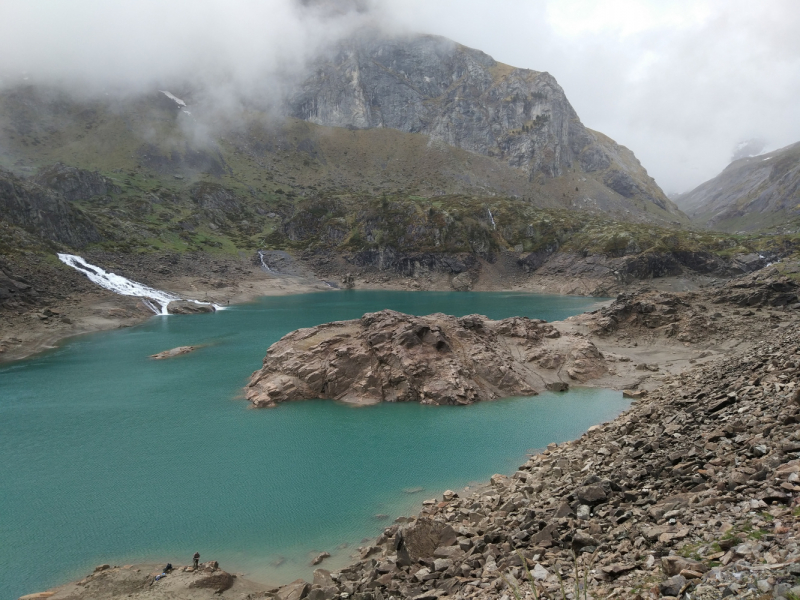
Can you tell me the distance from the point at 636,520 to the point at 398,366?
111 feet

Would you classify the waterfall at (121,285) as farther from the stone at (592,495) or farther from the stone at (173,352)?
the stone at (592,495)

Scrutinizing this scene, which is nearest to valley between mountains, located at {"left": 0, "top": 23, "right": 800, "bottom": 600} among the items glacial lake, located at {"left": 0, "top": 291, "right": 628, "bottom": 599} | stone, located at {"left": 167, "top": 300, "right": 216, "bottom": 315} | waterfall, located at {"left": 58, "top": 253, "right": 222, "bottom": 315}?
stone, located at {"left": 167, "top": 300, "right": 216, "bottom": 315}

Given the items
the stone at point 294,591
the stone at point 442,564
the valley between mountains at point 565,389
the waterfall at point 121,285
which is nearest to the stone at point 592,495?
the valley between mountains at point 565,389

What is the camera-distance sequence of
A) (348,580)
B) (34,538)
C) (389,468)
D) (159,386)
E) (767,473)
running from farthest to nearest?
(159,386) < (389,468) < (34,538) < (348,580) < (767,473)

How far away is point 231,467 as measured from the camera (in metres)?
33.1

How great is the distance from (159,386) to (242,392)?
38.0ft

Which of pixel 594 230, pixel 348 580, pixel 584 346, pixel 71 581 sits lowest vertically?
pixel 71 581

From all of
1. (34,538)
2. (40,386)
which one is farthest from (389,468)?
(40,386)

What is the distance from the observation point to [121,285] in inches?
4498

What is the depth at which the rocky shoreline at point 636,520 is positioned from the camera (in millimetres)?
10320

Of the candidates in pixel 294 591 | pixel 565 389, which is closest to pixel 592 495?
pixel 294 591

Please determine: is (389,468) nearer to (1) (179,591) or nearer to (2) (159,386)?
(1) (179,591)

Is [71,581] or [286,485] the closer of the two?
[71,581]

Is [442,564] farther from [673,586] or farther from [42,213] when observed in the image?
[42,213]
